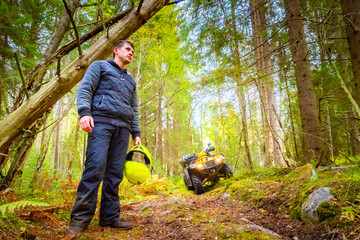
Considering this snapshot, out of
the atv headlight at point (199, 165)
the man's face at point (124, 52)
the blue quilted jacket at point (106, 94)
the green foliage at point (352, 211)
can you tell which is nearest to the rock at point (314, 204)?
the green foliage at point (352, 211)

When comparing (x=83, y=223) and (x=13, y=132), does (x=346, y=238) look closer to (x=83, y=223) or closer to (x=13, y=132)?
(x=83, y=223)

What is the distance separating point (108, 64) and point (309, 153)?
4.22m

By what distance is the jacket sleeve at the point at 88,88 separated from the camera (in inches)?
91.1

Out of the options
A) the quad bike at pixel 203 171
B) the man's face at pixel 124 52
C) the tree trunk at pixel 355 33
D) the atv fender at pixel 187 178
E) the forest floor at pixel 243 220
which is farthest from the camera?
the atv fender at pixel 187 178

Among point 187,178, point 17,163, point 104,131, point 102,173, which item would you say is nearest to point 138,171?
point 102,173

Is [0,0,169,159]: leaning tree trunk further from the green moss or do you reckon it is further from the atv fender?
the atv fender

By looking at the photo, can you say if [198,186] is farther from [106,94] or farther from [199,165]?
[106,94]

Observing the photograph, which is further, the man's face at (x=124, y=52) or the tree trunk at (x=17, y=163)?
the tree trunk at (x=17, y=163)

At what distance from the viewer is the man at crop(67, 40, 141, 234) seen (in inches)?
90.6

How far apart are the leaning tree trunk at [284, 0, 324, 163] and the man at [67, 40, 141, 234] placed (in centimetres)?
362

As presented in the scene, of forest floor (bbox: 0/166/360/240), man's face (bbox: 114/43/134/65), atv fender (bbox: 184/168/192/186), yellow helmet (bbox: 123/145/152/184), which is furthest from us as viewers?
atv fender (bbox: 184/168/192/186)

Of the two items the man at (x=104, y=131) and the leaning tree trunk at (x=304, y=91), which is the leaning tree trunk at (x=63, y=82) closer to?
the man at (x=104, y=131)

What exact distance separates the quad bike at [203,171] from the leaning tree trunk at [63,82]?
471cm

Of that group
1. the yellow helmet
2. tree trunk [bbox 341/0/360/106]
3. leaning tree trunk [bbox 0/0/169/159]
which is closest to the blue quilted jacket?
leaning tree trunk [bbox 0/0/169/159]
